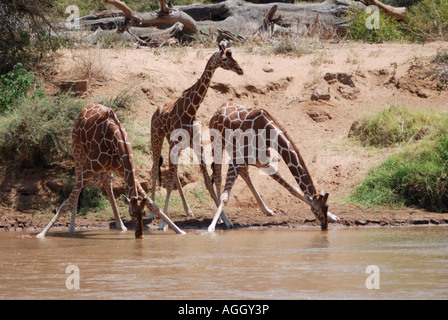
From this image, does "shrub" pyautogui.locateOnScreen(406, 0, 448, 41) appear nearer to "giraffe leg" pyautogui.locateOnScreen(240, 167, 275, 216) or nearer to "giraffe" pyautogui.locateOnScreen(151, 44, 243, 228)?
"giraffe leg" pyautogui.locateOnScreen(240, 167, 275, 216)

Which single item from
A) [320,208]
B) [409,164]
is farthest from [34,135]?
[409,164]

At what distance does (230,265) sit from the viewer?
25.3ft

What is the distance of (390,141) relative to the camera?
13695 millimetres

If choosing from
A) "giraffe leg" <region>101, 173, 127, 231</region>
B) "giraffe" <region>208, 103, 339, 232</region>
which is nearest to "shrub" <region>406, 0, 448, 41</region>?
"giraffe" <region>208, 103, 339, 232</region>

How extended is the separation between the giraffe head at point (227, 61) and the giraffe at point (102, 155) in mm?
1924

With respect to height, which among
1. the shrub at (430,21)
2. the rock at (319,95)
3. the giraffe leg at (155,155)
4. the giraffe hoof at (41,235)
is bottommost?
the giraffe hoof at (41,235)

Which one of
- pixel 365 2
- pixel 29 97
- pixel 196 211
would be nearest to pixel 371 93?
pixel 365 2

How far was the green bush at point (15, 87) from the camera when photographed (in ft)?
44.7

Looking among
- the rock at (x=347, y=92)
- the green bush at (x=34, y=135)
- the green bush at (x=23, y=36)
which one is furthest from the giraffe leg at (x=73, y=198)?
the rock at (x=347, y=92)

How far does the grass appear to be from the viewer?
11758 millimetres

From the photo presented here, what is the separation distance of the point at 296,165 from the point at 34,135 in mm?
4744

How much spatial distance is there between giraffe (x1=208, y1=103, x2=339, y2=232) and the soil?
0.73 metres

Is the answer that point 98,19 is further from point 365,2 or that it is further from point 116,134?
point 116,134

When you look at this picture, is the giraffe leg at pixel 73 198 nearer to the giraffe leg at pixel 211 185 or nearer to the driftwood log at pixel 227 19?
the giraffe leg at pixel 211 185
